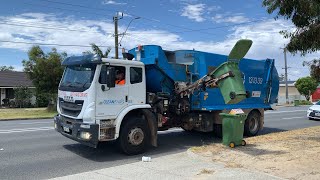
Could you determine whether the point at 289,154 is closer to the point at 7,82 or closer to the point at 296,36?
the point at 296,36

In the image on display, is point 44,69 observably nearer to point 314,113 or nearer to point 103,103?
point 314,113

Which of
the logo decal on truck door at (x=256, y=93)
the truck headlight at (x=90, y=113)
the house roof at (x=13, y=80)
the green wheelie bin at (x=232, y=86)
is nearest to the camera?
the truck headlight at (x=90, y=113)

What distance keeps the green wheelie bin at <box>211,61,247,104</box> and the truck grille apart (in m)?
3.73

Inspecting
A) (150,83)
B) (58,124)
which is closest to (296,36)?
(150,83)

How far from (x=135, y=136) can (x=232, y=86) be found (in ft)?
A: 9.43

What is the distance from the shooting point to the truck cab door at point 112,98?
377 inches

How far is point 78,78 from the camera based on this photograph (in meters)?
10.1

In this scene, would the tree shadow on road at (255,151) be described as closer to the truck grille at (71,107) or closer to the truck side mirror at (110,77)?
the truck side mirror at (110,77)

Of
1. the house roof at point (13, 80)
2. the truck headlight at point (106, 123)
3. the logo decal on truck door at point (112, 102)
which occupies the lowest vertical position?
the truck headlight at point (106, 123)

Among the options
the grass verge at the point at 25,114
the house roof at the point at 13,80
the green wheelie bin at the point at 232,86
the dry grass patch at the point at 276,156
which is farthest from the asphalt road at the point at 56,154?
the house roof at the point at 13,80

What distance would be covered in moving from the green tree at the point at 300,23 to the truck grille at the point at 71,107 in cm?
612

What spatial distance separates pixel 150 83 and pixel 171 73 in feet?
2.33

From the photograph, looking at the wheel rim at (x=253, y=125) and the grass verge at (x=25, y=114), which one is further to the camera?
the grass verge at (x=25, y=114)

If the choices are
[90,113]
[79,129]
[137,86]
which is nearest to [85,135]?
[79,129]
